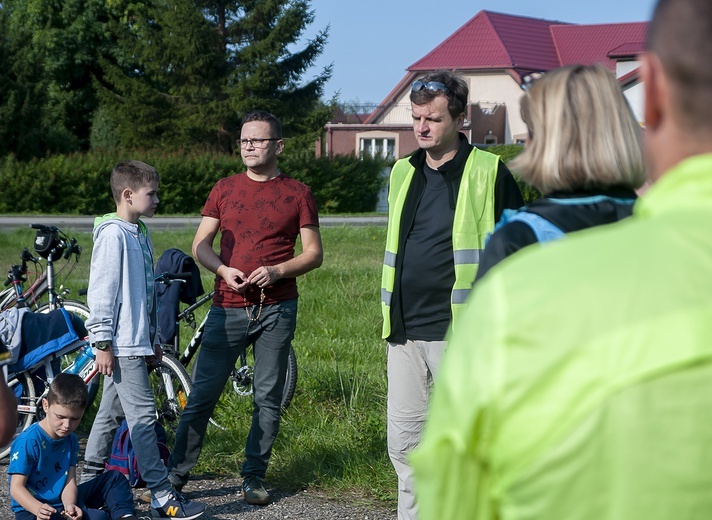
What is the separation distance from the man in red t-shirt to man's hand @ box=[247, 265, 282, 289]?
0.14 feet

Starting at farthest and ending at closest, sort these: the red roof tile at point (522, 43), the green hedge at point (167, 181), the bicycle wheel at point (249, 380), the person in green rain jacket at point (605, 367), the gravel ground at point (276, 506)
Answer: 1. the red roof tile at point (522, 43)
2. the green hedge at point (167, 181)
3. the bicycle wheel at point (249, 380)
4. the gravel ground at point (276, 506)
5. the person in green rain jacket at point (605, 367)

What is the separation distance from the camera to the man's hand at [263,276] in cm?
529

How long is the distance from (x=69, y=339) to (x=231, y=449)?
1238 mm

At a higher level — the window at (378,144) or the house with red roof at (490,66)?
the house with red roof at (490,66)

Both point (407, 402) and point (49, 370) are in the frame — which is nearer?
point (407, 402)

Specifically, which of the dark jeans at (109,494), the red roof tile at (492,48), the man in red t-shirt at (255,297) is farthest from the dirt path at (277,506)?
the red roof tile at (492,48)

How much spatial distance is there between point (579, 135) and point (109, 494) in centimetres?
336

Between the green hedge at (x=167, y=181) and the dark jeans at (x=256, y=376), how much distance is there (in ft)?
70.6

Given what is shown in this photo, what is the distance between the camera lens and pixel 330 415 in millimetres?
6680

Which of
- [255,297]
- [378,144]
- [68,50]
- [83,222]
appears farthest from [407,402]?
[68,50]

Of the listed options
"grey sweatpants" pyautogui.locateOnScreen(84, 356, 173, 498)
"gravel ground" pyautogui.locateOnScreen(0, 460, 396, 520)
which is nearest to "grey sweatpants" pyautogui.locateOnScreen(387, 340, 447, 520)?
"gravel ground" pyautogui.locateOnScreen(0, 460, 396, 520)

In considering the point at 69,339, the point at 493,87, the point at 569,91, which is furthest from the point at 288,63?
the point at 569,91

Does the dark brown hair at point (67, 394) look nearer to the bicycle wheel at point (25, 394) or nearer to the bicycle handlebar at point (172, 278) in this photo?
the bicycle wheel at point (25, 394)

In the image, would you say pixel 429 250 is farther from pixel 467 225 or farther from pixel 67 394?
pixel 67 394
